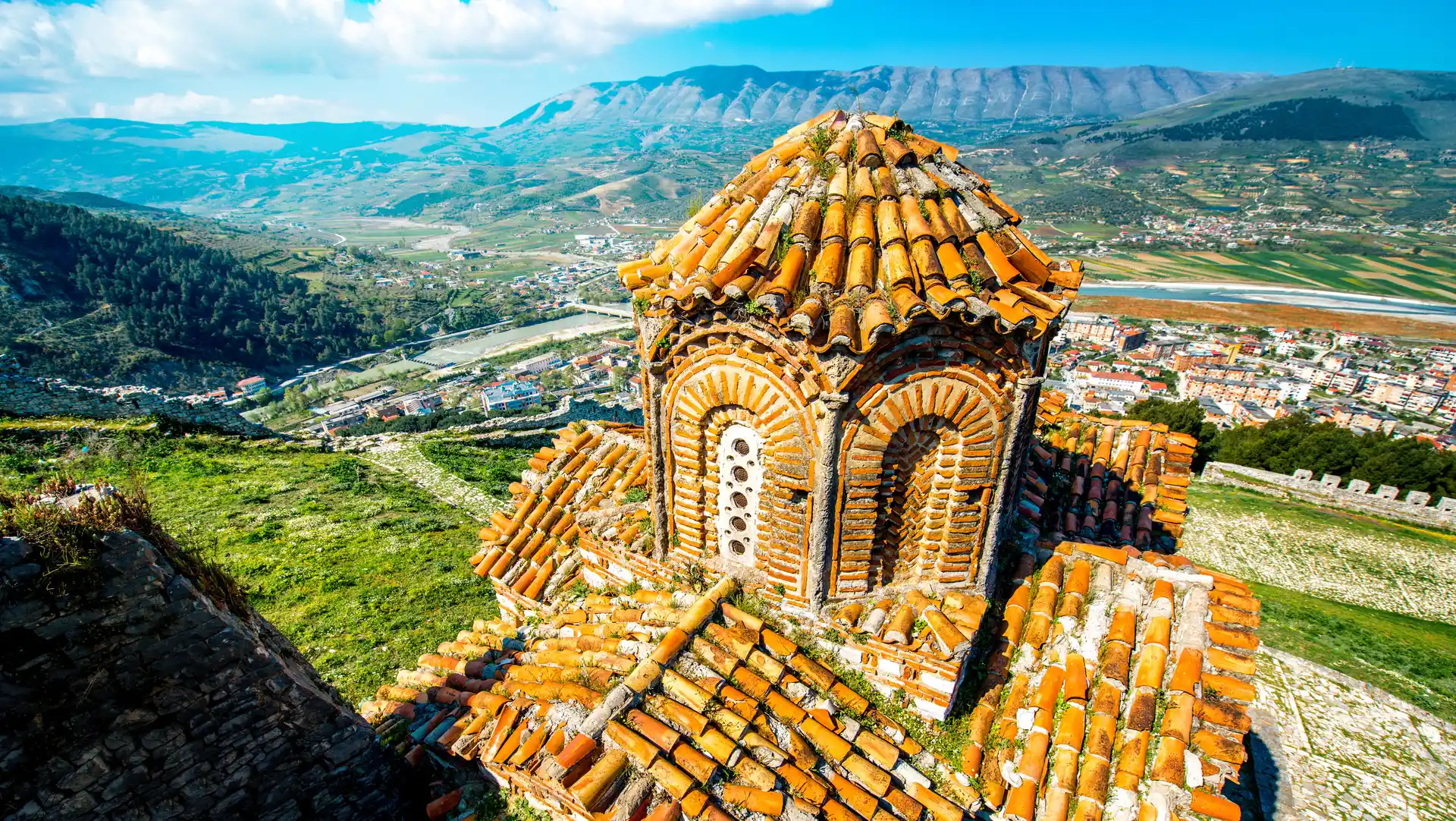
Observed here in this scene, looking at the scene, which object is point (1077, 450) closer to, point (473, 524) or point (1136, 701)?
point (1136, 701)

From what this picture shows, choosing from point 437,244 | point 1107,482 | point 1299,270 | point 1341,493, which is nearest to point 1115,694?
point 1107,482

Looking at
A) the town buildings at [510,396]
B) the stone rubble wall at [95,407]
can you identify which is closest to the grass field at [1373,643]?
the stone rubble wall at [95,407]

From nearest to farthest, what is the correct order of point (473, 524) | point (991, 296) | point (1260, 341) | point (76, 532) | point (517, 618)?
1. point (76, 532)
2. point (991, 296)
3. point (517, 618)
4. point (473, 524)
5. point (1260, 341)

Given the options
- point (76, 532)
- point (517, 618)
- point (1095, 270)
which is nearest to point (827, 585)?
point (517, 618)

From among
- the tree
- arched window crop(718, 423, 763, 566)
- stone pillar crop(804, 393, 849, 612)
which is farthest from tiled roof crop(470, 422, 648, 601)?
the tree

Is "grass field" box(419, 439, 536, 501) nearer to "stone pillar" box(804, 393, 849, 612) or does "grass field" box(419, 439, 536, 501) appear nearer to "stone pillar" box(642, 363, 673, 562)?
"stone pillar" box(642, 363, 673, 562)

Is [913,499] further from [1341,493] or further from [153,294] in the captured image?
[153,294]
